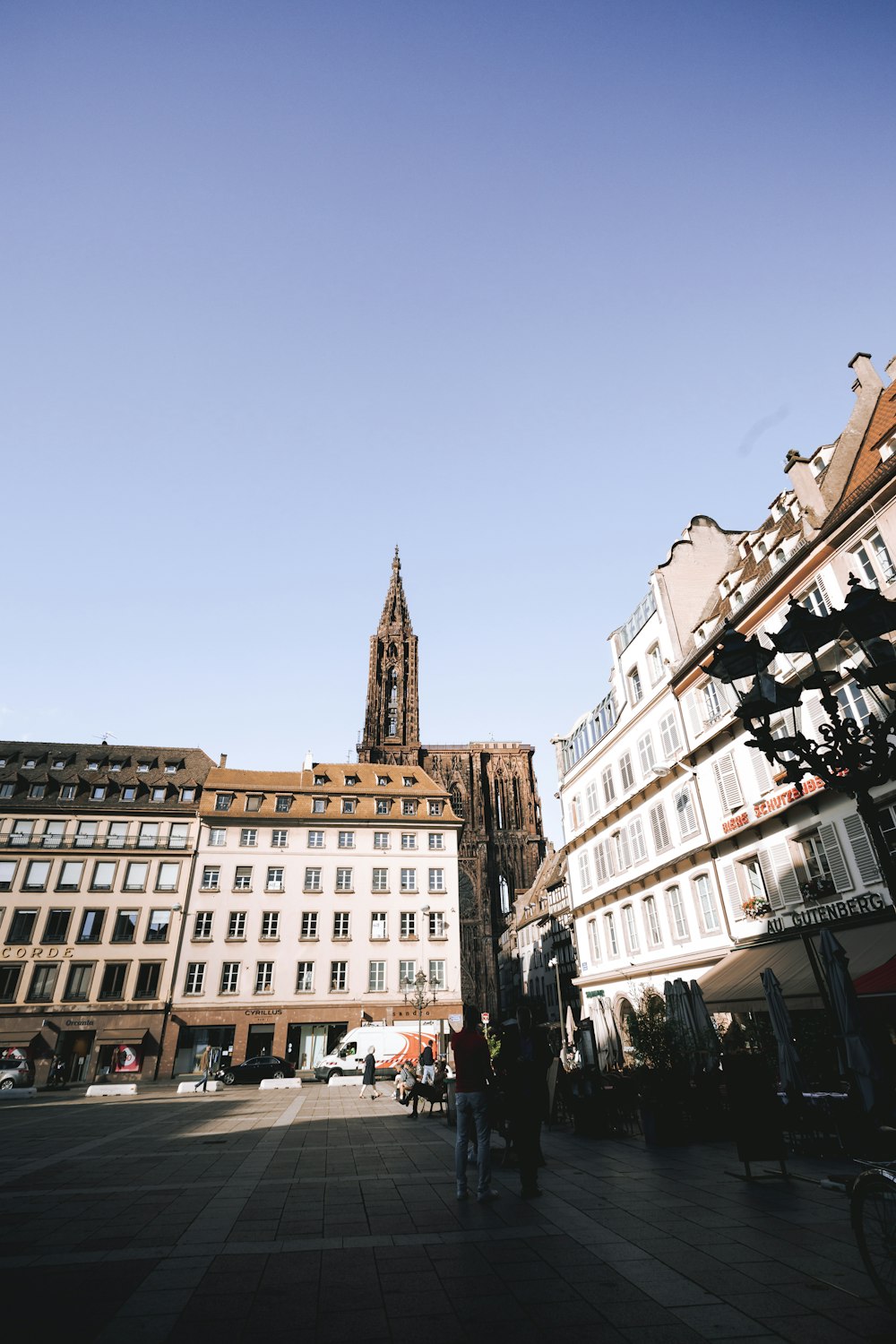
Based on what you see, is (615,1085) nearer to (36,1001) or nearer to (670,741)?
(670,741)

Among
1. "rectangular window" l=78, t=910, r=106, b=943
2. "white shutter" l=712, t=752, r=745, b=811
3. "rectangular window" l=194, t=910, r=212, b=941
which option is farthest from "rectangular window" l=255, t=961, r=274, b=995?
"white shutter" l=712, t=752, r=745, b=811

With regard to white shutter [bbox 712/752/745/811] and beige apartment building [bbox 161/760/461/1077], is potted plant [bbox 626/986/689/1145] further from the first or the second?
beige apartment building [bbox 161/760/461/1077]

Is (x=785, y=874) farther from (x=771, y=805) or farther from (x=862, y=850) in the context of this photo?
(x=862, y=850)

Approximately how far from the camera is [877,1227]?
13.9 feet

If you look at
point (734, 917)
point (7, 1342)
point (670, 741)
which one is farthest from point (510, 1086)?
point (670, 741)

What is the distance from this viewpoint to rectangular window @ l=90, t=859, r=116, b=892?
38062 millimetres

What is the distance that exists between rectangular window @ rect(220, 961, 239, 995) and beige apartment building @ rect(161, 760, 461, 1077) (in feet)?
0.16

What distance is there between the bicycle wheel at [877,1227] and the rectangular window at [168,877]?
39291mm

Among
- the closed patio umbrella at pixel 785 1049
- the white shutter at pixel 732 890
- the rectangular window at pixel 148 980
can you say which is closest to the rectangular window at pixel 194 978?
the rectangular window at pixel 148 980

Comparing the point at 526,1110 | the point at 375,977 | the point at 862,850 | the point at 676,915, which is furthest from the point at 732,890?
the point at 375,977

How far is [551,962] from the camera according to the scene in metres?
53.8

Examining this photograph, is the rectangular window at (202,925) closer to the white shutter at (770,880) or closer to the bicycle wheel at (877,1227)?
the white shutter at (770,880)

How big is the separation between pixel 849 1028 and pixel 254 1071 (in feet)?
99.4

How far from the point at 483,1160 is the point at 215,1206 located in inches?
116
